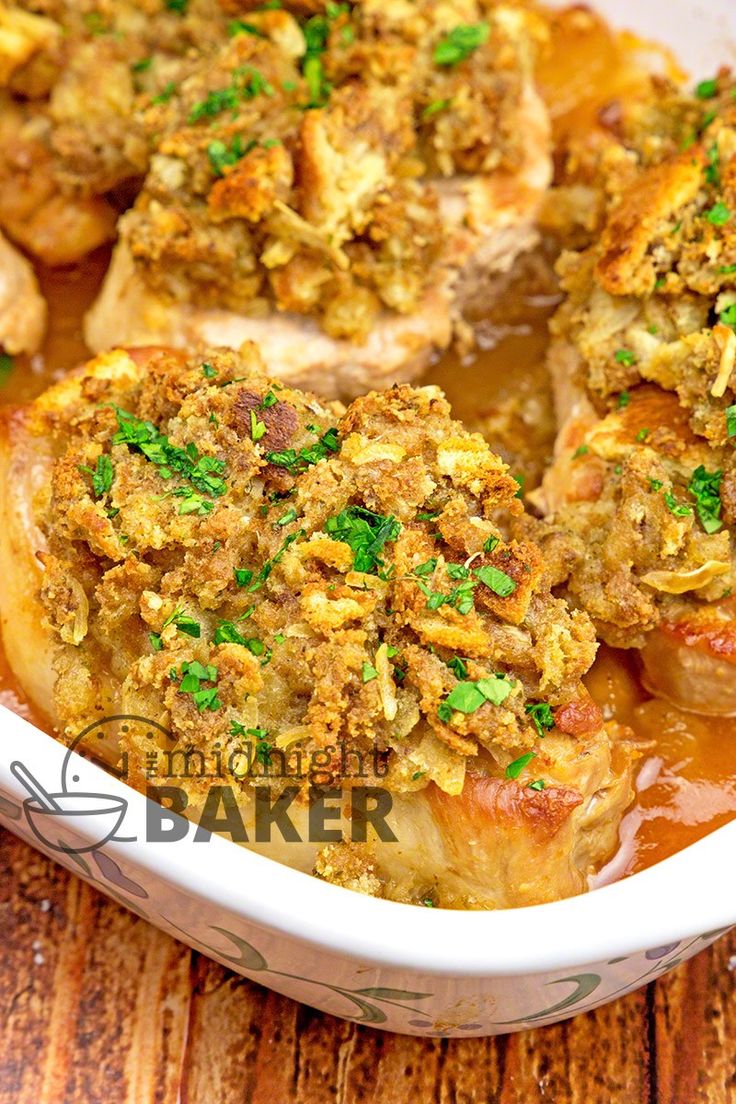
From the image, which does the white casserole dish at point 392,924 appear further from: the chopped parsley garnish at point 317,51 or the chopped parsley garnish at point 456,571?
the chopped parsley garnish at point 317,51

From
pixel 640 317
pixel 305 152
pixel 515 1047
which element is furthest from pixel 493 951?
pixel 305 152

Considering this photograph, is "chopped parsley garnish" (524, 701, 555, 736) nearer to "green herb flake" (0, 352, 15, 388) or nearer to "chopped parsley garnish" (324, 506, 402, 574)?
"chopped parsley garnish" (324, 506, 402, 574)

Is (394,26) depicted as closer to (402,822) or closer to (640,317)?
(640,317)

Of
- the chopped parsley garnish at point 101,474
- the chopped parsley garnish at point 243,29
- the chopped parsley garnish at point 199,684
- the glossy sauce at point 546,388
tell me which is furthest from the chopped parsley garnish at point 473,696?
the chopped parsley garnish at point 243,29

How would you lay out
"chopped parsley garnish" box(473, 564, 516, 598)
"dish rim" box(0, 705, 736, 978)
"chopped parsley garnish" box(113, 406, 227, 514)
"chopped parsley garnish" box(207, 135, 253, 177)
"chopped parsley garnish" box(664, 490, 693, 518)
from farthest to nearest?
"chopped parsley garnish" box(207, 135, 253, 177)
"chopped parsley garnish" box(664, 490, 693, 518)
"chopped parsley garnish" box(113, 406, 227, 514)
"chopped parsley garnish" box(473, 564, 516, 598)
"dish rim" box(0, 705, 736, 978)

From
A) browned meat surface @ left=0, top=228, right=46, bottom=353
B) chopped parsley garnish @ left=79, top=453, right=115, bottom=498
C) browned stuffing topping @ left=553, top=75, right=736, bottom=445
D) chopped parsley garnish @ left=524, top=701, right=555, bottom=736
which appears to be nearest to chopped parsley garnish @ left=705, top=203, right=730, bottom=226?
browned stuffing topping @ left=553, top=75, right=736, bottom=445

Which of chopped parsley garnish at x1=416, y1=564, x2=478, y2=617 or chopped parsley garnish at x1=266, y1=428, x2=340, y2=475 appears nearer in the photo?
chopped parsley garnish at x1=416, y1=564, x2=478, y2=617

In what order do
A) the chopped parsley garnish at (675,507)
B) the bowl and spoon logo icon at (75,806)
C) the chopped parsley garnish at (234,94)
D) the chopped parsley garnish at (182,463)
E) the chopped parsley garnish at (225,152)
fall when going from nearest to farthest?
the bowl and spoon logo icon at (75,806), the chopped parsley garnish at (182,463), the chopped parsley garnish at (675,507), the chopped parsley garnish at (225,152), the chopped parsley garnish at (234,94)

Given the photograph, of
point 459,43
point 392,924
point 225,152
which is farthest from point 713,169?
point 392,924
